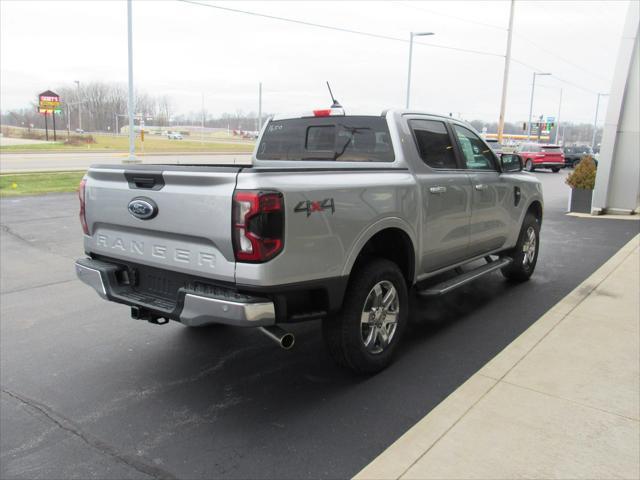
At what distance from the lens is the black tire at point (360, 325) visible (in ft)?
12.2

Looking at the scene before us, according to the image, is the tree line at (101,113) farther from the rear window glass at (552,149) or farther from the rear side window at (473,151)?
the rear side window at (473,151)

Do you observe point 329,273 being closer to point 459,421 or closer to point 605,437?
point 459,421

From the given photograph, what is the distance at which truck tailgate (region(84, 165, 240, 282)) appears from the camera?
313cm

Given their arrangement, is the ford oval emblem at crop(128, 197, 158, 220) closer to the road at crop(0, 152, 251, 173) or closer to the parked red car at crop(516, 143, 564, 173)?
the road at crop(0, 152, 251, 173)

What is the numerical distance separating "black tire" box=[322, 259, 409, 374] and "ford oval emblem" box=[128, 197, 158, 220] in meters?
1.38

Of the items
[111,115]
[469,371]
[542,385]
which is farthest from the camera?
[111,115]

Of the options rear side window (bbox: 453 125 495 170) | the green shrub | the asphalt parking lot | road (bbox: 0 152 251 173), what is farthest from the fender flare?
road (bbox: 0 152 251 173)

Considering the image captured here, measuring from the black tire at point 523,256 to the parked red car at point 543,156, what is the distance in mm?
24870

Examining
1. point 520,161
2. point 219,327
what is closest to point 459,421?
point 219,327

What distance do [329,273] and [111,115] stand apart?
92239 millimetres

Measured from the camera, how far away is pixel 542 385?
381 cm

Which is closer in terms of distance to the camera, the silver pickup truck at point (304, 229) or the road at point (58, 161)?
the silver pickup truck at point (304, 229)

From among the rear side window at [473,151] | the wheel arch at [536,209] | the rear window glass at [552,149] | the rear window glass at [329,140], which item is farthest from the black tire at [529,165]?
the rear window glass at [329,140]

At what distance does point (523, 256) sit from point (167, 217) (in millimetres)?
4762
